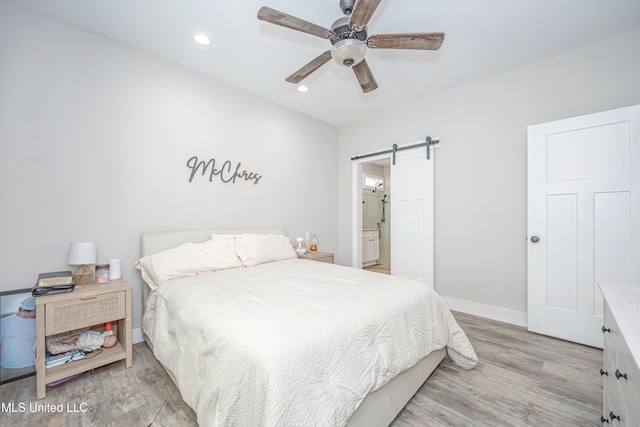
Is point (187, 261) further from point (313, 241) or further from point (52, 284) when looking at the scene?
point (313, 241)

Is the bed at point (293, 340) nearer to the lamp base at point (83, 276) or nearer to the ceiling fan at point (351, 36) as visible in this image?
the lamp base at point (83, 276)

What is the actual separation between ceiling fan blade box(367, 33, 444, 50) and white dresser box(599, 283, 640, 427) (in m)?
1.73

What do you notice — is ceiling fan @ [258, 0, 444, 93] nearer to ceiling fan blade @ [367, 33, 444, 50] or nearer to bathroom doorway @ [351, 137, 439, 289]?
ceiling fan blade @ [367, 33, 444, 50]

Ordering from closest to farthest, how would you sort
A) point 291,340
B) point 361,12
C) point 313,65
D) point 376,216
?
point 291,340 → point 361,12 → point 313,65 → point 376,216

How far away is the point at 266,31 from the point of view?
223cm

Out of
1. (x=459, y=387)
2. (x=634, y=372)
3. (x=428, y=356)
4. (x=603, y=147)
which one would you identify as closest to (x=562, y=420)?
(x=459, y=387)

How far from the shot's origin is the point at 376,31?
7.29 feet

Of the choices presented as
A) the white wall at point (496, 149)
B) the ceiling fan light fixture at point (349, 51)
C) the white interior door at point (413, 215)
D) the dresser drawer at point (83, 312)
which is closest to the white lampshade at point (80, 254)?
the dresser drawer at point (83, 312)

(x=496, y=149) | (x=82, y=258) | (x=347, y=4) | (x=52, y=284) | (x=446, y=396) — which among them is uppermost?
(x=347, y=4)

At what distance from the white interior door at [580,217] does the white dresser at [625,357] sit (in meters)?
1.33

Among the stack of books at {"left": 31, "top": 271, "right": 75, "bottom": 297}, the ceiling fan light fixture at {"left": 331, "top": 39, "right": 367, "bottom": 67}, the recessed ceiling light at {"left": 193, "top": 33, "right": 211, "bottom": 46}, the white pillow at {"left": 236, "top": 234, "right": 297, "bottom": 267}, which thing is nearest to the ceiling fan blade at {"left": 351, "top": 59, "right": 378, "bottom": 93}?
the ceiling fan light fixture at {"left": 331, "top": 39, "right": 367, "bottom": 67}

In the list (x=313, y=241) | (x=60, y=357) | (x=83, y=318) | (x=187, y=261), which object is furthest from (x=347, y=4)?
(x=60, y=357)

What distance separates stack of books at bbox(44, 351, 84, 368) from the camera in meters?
1.77

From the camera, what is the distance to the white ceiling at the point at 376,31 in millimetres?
1966
